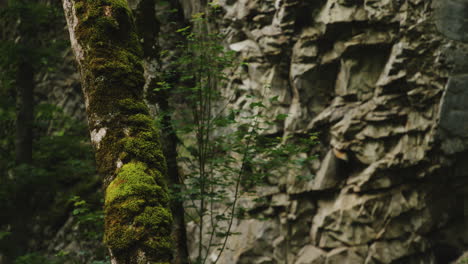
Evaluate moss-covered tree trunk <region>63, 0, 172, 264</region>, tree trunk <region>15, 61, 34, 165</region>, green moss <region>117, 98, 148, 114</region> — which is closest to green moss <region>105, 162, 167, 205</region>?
moss-covered tree trunk <region>63, 0, 172, 264</region>

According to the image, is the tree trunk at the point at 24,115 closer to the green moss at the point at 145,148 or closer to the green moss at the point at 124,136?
the green moss at the point at 124,136

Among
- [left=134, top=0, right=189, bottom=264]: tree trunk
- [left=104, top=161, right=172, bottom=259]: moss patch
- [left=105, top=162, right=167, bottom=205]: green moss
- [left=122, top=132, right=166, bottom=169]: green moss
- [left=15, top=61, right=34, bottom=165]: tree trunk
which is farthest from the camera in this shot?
[left=15, top=61, right=34, bottom=165]: tree trunk

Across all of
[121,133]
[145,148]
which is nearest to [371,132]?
[145,148]

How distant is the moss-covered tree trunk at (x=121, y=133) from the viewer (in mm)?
1877

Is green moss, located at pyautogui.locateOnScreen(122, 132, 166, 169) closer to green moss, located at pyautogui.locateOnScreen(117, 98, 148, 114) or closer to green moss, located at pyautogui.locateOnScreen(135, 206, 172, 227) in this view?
green moss, located at pyautogui.locateOnScreen(117, 98, 148, 114)

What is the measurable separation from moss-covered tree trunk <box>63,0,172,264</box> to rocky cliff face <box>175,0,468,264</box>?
6.38 meters

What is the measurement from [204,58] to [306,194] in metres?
6.74

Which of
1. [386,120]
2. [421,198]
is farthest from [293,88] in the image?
[421,198]

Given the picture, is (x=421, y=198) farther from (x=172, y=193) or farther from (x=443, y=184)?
(x=172, y=193)

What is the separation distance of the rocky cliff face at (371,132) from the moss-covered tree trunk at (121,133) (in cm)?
638

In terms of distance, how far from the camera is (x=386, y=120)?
910 cm

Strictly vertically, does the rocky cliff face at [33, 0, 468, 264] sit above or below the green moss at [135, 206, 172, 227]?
above

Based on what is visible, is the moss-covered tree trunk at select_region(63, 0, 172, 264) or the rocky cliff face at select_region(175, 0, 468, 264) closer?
the moss-covered tree trunk at select_region(63, 0, 172, 264)

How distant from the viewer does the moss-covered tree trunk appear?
1.88 meters
